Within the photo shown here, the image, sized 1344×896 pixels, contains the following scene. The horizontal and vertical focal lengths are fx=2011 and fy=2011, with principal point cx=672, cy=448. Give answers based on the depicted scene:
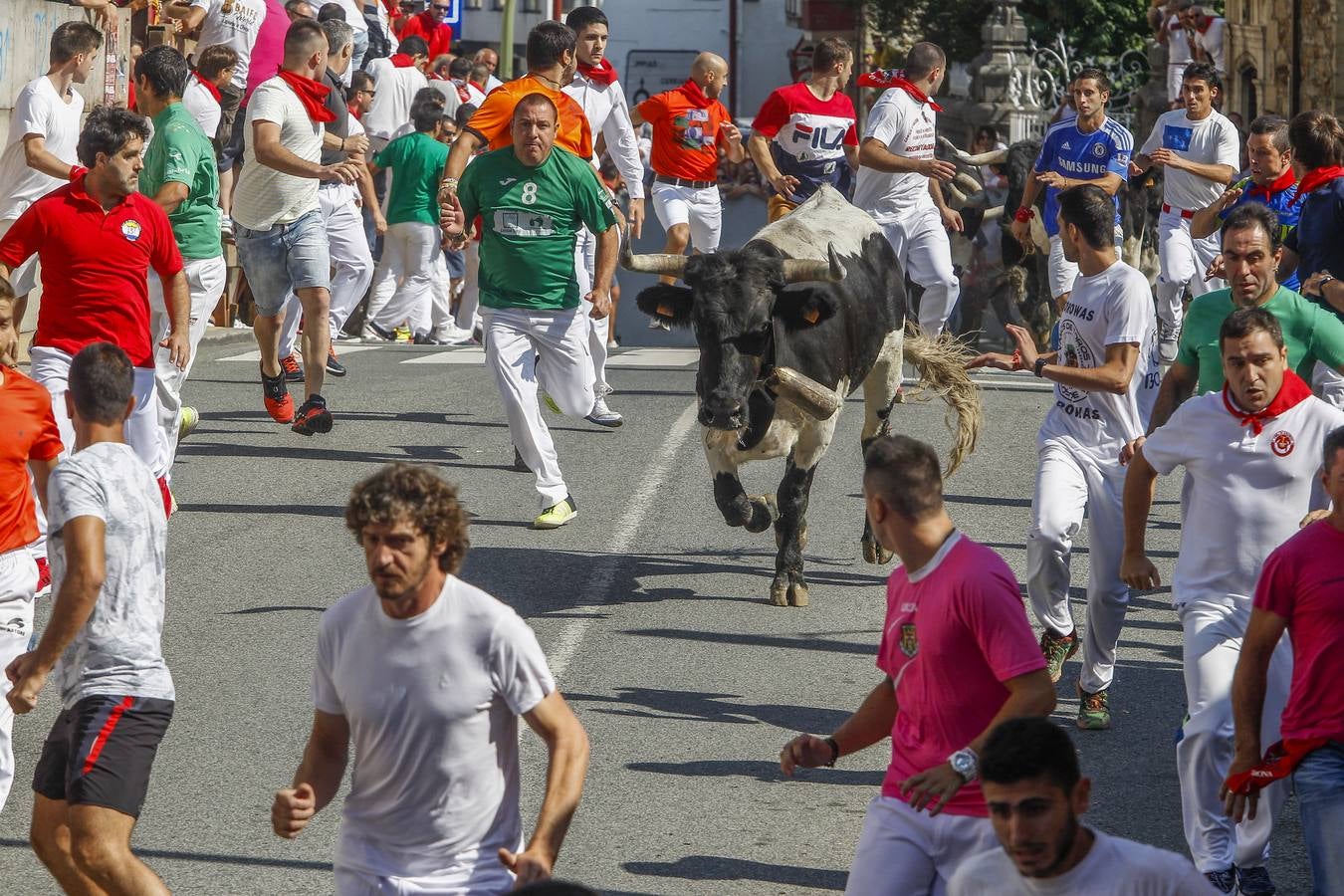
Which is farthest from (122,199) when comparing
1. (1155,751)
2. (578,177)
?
(1155,751)

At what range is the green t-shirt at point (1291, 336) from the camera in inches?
284

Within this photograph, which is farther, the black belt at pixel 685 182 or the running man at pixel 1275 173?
the black belt at pixel 685 182

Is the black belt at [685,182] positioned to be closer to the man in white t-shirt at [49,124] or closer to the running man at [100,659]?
the man in white t-shirt at [49,124]

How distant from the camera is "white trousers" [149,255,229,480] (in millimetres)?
10961

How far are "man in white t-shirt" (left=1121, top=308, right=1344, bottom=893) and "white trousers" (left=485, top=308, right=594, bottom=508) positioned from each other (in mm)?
5157

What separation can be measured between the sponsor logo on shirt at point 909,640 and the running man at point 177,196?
672 cm

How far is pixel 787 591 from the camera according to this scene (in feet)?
32.4

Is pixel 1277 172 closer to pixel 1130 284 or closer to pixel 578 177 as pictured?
pixel 1130 284

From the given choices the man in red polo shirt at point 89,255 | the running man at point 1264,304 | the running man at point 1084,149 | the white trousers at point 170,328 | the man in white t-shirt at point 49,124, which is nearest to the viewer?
the running man at point 1264,304

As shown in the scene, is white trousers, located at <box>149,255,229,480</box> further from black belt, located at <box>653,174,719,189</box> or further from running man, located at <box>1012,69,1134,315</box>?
running man, located at <box>1012,69,1134,315</box>

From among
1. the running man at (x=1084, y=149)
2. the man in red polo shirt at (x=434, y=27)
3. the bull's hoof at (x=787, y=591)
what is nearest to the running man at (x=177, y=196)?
the bull's hoof at (x=787, y=591)

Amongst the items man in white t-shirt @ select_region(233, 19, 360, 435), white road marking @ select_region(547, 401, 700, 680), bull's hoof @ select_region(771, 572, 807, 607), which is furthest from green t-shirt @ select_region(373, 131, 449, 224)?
bull's hoof @ select_region(771, 572, 807, 607)

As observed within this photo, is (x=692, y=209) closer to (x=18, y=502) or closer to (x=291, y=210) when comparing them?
(x=291, y=210)

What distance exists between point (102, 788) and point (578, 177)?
6433 mm
